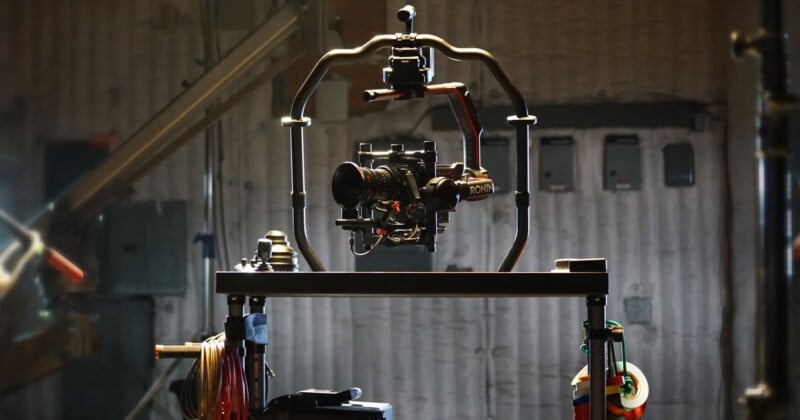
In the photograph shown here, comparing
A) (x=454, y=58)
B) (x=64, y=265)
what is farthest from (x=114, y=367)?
(x=454, y=58)

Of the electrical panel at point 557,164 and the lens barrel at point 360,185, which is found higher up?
the electrical panel at point 557,164

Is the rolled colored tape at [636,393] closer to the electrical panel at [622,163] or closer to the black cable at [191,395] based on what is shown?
the black cable at [191,395]

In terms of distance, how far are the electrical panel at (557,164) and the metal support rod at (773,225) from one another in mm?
1940

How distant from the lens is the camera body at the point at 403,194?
1747 mm

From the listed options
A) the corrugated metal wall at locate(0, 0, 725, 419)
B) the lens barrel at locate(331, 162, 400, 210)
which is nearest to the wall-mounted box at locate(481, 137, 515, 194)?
the corrugated metal wall at locate(0, 0, 725, 419)

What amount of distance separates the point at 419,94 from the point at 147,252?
57.6 inches

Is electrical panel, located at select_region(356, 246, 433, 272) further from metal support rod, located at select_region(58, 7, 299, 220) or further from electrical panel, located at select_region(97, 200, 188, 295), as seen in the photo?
metal support rod, located at select_region(58, 7, 299, 220)

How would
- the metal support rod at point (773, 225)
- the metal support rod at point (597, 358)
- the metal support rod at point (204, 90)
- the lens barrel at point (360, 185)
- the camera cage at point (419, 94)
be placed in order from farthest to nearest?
the metal support rod at point (204, 90) → the camera cage at point (419, 94) → the lens barrel at point (360, 185) → the metal support rod at point (597, 358) → the metal support rod at point (773, 225)

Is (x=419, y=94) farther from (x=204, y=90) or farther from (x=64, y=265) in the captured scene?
(x=64, y=265)

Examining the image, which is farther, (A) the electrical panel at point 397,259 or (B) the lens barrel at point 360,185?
(A) the electrical panel at point 397,259

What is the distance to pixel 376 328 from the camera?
2918 mm

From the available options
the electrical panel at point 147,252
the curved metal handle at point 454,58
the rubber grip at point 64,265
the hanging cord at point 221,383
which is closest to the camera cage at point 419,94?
the curved metal handle at point 454,58

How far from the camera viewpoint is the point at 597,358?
1.61m

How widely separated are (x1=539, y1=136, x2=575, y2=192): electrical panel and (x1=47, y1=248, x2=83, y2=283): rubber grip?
1.50 meters
